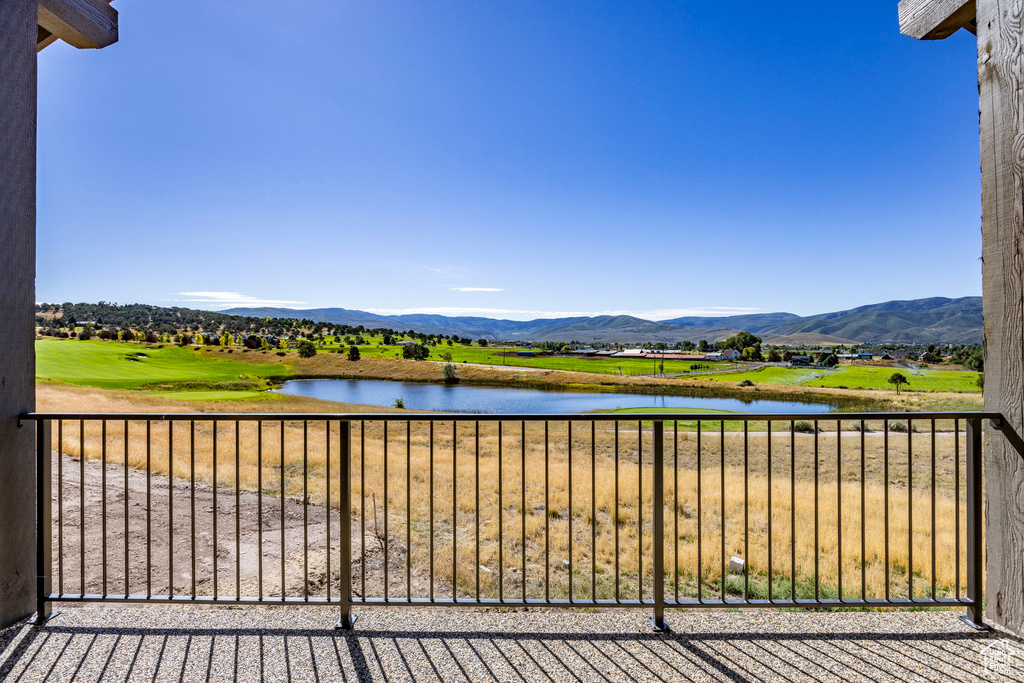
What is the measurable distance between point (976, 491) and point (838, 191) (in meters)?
21.8

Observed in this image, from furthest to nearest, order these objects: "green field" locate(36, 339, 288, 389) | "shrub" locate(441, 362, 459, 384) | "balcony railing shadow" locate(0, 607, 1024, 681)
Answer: "shrub" locate(441, 362, 459, 384)
"green field" locate(36, 339, 288, 389)
"balcony railing shadow" locate(0, 607, 1024, 681)

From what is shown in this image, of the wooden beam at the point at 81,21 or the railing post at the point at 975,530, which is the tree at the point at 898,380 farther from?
the wooden beam at the point at 81,21

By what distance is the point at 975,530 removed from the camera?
204 cm

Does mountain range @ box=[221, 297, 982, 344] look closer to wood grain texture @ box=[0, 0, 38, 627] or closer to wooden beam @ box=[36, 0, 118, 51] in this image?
wooden beam @ box=[36, 0, 118, 51]

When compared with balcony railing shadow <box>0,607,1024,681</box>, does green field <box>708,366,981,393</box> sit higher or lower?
lower

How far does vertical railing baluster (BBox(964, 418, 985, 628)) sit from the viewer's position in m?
1.97

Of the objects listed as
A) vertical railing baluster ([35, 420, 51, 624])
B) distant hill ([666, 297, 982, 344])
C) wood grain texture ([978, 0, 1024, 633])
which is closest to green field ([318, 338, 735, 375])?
distant hill ([666, 297, 982, 344])

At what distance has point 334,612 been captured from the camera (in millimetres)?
2064

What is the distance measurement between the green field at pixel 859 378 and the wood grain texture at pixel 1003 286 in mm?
33699

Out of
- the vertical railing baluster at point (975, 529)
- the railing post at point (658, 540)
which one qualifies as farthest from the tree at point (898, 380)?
the railing post at point (658, 540)

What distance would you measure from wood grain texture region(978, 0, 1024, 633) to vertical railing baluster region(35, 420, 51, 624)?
421cm

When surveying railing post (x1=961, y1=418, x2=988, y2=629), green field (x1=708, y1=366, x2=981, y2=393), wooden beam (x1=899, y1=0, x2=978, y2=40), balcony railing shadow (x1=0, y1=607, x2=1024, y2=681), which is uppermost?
wooden beam (x1=899, y1=0, x2=978, y2=40)

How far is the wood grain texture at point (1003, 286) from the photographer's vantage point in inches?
76.0

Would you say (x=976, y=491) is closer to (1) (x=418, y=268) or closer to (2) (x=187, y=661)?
(2) (x=187, y=661)
